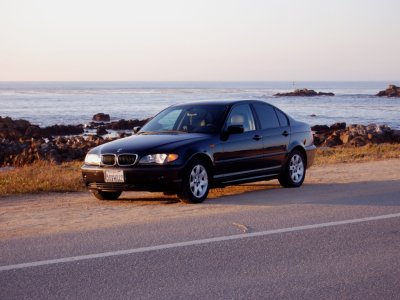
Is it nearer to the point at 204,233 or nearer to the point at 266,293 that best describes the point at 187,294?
the point at 266,293

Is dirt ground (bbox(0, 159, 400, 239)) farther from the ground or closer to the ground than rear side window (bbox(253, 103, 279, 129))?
closer to the ground

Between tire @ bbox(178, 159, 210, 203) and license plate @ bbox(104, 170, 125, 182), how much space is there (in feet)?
2.92

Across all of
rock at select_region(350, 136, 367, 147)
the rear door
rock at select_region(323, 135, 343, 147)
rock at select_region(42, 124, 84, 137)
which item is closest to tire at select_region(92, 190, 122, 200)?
the rear door

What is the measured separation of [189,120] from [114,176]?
1826 mm

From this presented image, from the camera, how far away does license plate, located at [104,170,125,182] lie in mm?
11547

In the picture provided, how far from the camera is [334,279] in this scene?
6867 mm

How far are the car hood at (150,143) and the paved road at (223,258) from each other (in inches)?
55.8

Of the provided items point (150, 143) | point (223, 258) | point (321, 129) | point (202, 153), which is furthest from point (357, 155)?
point (321, 129)

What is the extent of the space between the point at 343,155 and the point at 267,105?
322 inches

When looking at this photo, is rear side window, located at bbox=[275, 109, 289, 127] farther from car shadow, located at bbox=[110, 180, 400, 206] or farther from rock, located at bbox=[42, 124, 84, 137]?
rock, located at bbox=[42, 124, 84, 137]

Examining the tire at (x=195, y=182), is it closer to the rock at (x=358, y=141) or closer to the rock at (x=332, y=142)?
the rock at (x=358, y=141)

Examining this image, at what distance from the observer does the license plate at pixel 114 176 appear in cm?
1155

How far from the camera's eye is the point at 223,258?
7.74 metres

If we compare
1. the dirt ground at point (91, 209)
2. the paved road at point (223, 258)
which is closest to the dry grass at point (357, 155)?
the dirt ground at point (91, 209)
